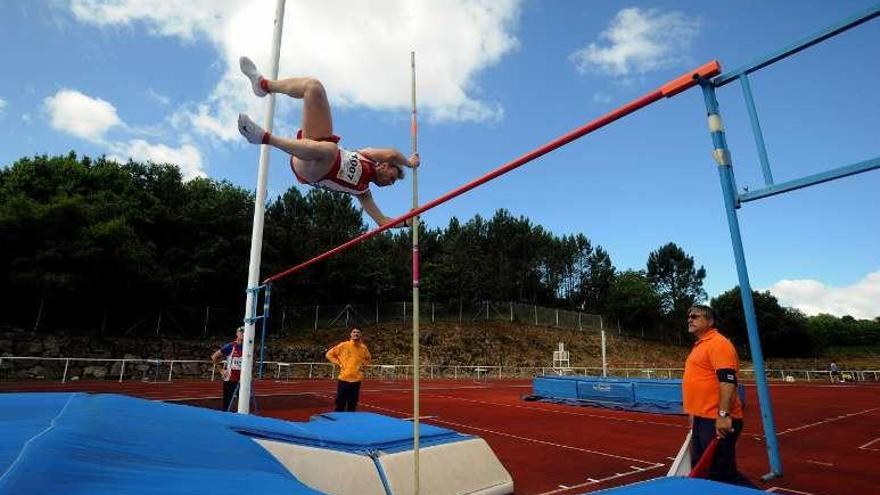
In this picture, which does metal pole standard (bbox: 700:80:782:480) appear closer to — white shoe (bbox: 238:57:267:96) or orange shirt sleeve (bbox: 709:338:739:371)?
orange shirt sleeve (bbox: 709:338:739:371)

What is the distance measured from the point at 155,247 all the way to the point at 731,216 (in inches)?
959

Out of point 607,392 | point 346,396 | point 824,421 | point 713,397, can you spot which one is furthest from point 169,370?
point 824,421

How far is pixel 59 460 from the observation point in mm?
1706

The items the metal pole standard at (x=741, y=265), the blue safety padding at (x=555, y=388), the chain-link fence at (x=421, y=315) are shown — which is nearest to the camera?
the metal pole standard at (x=741, y=265)

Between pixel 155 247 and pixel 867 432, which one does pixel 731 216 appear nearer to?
pixel 867 432

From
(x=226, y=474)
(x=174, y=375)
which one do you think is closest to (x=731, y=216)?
(x=226, y=474)

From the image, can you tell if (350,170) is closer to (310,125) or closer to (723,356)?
(310,125)

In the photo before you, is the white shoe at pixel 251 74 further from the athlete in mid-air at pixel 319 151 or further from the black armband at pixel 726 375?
the black armband at pixel 726 375

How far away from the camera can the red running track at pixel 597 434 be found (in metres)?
5.45

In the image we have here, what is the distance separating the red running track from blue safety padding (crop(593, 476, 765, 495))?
2.79 metres

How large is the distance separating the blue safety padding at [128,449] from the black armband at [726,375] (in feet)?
9.58

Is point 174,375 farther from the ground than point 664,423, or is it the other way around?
point 174,375

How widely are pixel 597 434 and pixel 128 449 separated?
7.82 metres

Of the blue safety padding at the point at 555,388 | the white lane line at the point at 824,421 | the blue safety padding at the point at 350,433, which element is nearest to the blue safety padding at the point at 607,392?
the blue safety padding at the point at 555,388
